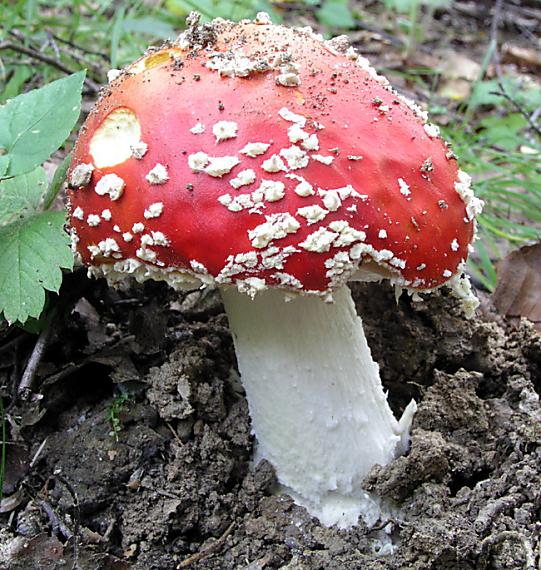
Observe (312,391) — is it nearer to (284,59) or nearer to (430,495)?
(430,495)

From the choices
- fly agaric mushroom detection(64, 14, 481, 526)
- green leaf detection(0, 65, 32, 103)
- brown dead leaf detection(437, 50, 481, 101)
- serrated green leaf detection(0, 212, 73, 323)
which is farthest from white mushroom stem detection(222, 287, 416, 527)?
brown dead leaf detection(437, 50, 481, 101)

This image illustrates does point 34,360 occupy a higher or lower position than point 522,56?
higher

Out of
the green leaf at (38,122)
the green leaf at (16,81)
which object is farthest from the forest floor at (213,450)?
the green leaf at (16,81)

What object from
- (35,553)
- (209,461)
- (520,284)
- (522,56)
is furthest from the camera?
(522,56)

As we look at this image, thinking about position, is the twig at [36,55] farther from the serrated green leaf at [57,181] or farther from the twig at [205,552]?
the twig at [205,552]

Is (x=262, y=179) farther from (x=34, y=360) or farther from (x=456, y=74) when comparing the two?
(x=456, y=74)

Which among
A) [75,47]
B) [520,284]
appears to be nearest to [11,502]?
[520,284]

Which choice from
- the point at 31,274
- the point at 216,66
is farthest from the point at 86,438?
the point at 216,66
